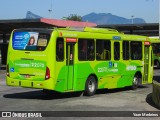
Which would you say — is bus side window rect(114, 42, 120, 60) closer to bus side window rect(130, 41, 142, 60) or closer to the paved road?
bus side window rect(130, 41, 142, 60)

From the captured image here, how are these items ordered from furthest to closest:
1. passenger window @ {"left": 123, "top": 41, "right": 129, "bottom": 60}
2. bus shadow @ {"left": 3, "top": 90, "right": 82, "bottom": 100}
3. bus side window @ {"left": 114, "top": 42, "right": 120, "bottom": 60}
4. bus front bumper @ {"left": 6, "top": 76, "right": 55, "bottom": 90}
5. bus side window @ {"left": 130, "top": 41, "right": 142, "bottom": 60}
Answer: bus side window @ {"left": 130, "top": 41, "right": 142, "bottom": 60} → passenger window @ {"left": 123, "top": 41, "right": 129, "bottom": 60} → bus side window @ {"left": 114, "top": 42, "right": 120, "bottom": 60} → bus shadow @ {"left": 3, "top": 90, "right": 82, "bottom": 100} → bus front bumper @ {"left": 6, "top": 76, "right": 55, "bottom": 90}

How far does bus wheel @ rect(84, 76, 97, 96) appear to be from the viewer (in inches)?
713

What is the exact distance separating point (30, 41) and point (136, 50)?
6799 millimetres

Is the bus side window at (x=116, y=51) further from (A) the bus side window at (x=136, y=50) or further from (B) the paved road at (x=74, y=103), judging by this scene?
(B) the paved road at (x=74, y=103)

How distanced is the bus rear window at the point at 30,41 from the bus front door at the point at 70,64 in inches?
40.6

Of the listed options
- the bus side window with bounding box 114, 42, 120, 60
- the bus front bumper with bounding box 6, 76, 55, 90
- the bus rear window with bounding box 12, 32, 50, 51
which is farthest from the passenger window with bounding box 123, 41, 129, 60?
the bus front bumper with bounding box 6, 76, 55, 90

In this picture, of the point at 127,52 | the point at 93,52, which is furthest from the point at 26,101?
the point at 127,52

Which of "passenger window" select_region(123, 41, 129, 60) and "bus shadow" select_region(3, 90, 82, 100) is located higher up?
"passenger window" select_region(123, 41, 129, 60)

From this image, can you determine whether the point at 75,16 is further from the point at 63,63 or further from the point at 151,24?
the point at 63,63

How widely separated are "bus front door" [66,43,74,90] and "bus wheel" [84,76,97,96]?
3.77ft

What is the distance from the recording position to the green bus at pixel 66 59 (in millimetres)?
16250

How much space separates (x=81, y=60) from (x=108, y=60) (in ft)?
7.13

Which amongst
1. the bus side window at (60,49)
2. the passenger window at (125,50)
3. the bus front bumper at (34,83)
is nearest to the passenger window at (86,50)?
the bus side window at (60,49)

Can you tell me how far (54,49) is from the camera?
1619 cm
